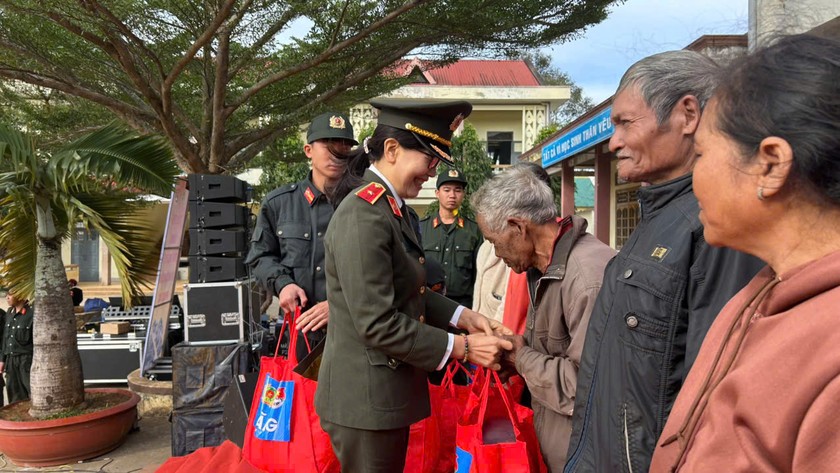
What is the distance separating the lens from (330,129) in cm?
330

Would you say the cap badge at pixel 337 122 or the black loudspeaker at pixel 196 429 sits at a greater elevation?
the cap badge at pixel 337 122

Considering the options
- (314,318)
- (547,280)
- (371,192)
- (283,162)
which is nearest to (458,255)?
(314,318)

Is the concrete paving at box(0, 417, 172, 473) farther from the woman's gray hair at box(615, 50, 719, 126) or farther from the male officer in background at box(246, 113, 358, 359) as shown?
the woman's gray hair at box(615, 50, 719, 126)

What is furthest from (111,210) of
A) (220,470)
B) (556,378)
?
(556,378)

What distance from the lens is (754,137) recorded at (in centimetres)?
78

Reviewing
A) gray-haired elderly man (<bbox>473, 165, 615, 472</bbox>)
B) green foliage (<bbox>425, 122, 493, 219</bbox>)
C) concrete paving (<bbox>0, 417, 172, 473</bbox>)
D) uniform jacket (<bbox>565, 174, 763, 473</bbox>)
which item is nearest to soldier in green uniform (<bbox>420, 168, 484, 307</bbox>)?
concrete paving (<bbox>0, 417, 172, 473</bbox>)

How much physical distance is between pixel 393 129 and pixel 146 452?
4094mm

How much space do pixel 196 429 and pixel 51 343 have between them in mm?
1298

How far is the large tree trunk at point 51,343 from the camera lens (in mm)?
4188

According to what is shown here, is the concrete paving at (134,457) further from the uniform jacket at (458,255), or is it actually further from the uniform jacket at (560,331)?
the uniform jacket at (560,331)

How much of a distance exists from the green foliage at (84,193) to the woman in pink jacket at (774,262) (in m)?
4.07

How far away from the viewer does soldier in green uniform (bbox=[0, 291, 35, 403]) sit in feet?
19.5

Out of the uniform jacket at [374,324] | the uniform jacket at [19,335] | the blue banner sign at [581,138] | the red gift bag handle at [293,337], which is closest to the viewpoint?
the uniform jacket at [374,324]

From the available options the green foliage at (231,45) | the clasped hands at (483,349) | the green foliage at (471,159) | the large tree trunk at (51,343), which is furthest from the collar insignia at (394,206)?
the green foliage at (471,159)
